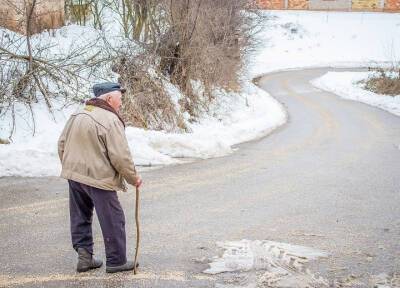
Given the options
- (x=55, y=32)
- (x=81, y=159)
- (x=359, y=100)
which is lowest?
(x=359, y=100)

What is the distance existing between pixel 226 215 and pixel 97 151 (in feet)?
9.58

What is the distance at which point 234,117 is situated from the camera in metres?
19.0

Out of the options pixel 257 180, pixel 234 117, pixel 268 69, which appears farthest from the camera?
pixel 268 69

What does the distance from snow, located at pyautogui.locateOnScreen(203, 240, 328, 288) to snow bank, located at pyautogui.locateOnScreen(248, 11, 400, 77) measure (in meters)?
44.8

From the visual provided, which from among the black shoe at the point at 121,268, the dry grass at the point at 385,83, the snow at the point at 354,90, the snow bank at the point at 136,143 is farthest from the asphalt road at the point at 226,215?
the dry grass at the point at 385,83

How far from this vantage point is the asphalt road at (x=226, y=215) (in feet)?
16.3

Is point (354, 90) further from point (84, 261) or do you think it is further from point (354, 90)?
point (84, 261)

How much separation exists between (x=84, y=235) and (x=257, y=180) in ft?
16.0

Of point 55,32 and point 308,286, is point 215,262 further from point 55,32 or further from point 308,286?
point 55,32

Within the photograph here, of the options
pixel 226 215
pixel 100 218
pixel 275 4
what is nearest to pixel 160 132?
pixel 226 215

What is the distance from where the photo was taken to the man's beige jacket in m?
4.38

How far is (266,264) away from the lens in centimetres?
509

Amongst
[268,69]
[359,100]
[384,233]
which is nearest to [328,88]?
[359,100]

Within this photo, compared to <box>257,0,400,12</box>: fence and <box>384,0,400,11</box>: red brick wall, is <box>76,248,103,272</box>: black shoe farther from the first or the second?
<box>384,0,400,11</box>: red brick wall
